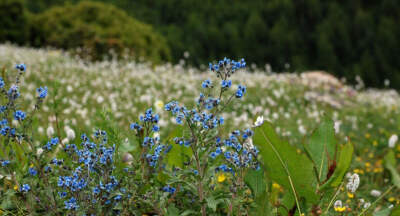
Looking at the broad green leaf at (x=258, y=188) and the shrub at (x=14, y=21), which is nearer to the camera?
the broad green leaf at (x=258, y=188)

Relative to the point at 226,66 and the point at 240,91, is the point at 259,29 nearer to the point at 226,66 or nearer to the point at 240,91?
the point at 226,66

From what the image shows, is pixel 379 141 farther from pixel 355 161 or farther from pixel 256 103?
pixel 256 103

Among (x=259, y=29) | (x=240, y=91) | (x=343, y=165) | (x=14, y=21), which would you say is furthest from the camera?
(x=259, y=29)

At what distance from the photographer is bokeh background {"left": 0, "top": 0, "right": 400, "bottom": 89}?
16.7 meters

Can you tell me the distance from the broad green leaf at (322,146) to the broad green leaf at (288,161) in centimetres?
14

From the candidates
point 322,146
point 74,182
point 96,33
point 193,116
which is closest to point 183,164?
point 193,116

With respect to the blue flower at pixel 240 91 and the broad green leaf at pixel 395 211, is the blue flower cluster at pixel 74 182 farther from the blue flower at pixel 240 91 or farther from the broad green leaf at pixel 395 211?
the broad green leaf at pixel 395 211

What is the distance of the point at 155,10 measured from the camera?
77.0 feet

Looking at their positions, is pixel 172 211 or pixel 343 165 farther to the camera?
pixel 343 165

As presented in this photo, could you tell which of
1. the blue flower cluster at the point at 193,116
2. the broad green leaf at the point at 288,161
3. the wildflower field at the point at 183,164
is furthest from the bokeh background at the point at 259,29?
the blue flower cluster at the point at 193,116

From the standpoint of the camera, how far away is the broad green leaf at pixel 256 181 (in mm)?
2105

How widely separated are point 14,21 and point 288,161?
17517 mm

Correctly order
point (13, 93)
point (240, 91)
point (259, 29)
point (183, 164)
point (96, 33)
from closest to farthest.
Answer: point (240, 91) < point (13, 93) < point (183, 164) < point (96, 33) < point (259, 29)

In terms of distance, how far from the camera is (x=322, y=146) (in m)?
2.29
